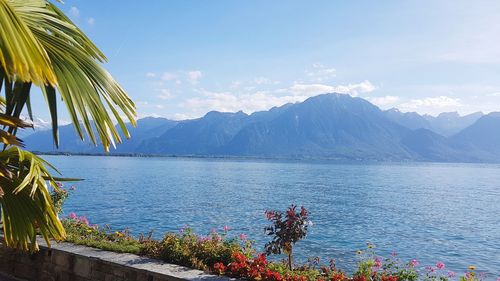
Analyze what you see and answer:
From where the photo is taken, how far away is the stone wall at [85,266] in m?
6.93

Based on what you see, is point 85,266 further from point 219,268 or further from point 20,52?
point 20,52

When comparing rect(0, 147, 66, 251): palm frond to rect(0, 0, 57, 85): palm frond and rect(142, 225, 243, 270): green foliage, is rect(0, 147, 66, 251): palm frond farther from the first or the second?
rect(142, 225, 243, 270): green foliage

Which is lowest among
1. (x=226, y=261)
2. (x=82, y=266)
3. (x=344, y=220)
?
(x=344, y=220)

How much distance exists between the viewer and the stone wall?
6934mm

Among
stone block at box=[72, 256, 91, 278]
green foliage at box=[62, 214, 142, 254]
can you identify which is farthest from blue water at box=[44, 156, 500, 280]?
stone block at box=[72, 256, 91, 278]

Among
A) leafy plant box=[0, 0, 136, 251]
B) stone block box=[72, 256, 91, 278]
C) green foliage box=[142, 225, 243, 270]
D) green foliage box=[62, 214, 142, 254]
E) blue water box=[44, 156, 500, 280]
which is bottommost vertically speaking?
blue water box=[44, 156, 500, 280]

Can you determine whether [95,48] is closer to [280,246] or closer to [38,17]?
[38,17]

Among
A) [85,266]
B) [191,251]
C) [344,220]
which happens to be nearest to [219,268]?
[191,251]

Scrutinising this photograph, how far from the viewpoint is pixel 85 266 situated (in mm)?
7781

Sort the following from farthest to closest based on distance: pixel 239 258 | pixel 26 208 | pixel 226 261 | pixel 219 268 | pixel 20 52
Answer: pixel 226 261 → pixel 239 258 → pixel 219 268 → pixel 26 208 → pixel 20 52

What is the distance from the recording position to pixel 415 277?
304 inches

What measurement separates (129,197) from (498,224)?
128 feet

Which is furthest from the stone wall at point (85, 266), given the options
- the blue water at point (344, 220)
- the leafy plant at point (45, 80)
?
the blue water at point (344, 220)

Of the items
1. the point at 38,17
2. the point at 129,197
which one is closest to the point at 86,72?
the point at 38,17
